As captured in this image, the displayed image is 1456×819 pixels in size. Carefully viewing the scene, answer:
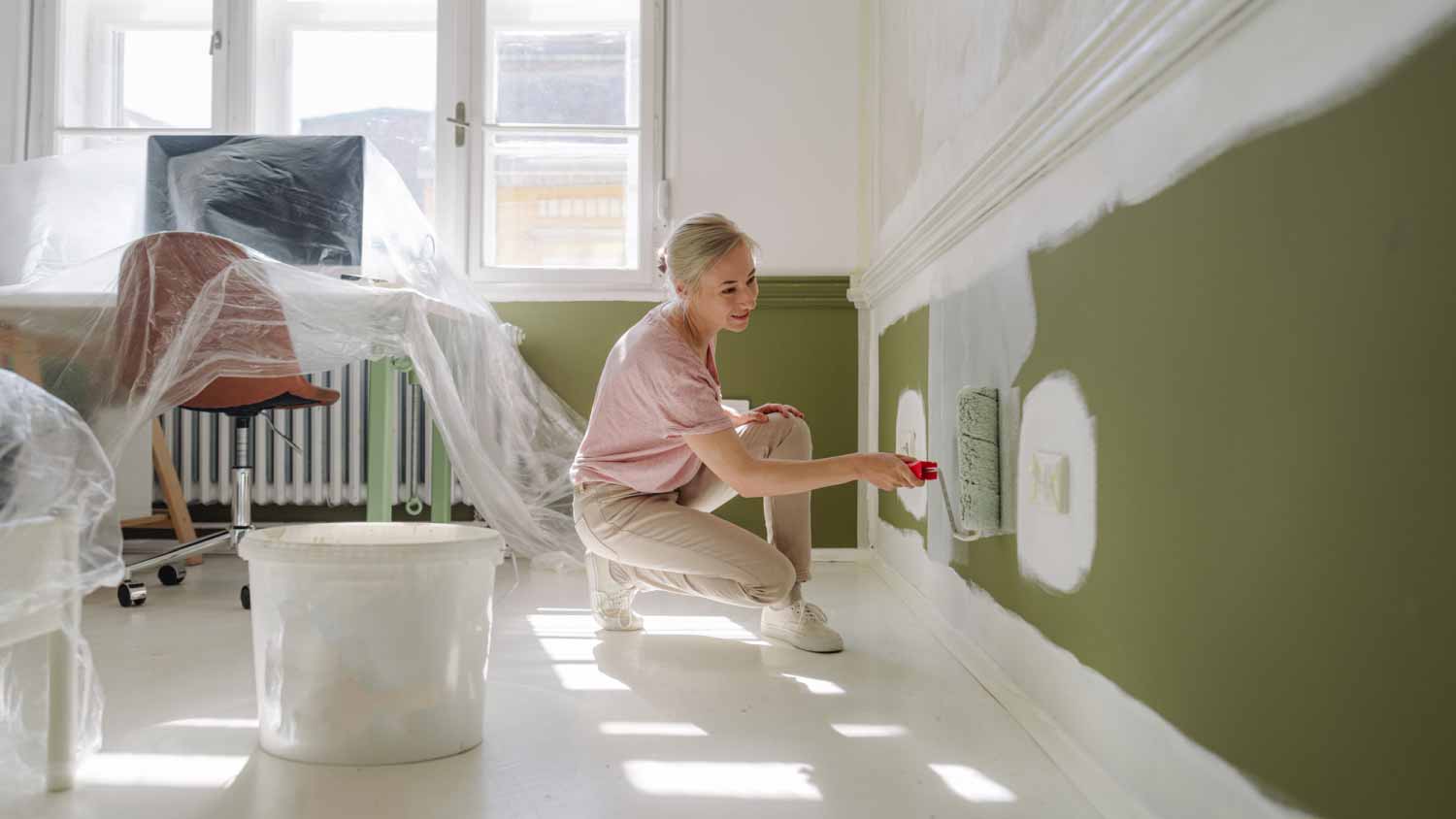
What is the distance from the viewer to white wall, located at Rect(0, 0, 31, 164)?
3227 mm

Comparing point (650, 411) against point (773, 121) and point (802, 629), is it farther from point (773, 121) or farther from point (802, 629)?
point (773, 121)

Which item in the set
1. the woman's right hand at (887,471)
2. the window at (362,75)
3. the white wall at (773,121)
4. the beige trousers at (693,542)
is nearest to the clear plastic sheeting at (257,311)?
the beige trousers at (693,542)

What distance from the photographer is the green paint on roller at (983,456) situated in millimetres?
1580

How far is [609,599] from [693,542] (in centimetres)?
28

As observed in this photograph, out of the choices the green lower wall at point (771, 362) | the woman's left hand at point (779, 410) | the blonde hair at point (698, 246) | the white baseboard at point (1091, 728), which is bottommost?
the white baseboard at point (1091, 728)

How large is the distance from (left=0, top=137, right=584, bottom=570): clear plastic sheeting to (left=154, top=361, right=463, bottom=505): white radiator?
573 millimetres

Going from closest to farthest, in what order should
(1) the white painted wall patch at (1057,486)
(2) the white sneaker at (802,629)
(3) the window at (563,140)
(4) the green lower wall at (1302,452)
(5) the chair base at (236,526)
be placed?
(4) the green lower wall at (1302,452) < (1) the white painted wall patch at (1057,486) < (2) the white sneaker at (802,629) < (5) the chair base at (236,526) < (3) the window at (563,140)

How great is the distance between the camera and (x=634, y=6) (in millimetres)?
3264

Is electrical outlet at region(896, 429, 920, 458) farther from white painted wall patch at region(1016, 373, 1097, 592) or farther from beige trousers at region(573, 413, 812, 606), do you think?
white painted wall patch at region(1016, 373, 1097, 592)

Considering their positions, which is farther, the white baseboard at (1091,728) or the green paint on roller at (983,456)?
the green paint on roller at (983,456)

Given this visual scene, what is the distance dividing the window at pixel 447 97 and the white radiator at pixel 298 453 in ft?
1.74

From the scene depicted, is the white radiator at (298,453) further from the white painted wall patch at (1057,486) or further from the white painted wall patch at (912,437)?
the white painted wall patch at (1057,486)

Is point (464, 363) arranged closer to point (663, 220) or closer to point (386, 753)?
Result: point (663, 220)

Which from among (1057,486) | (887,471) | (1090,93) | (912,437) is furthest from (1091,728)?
(912,437)
